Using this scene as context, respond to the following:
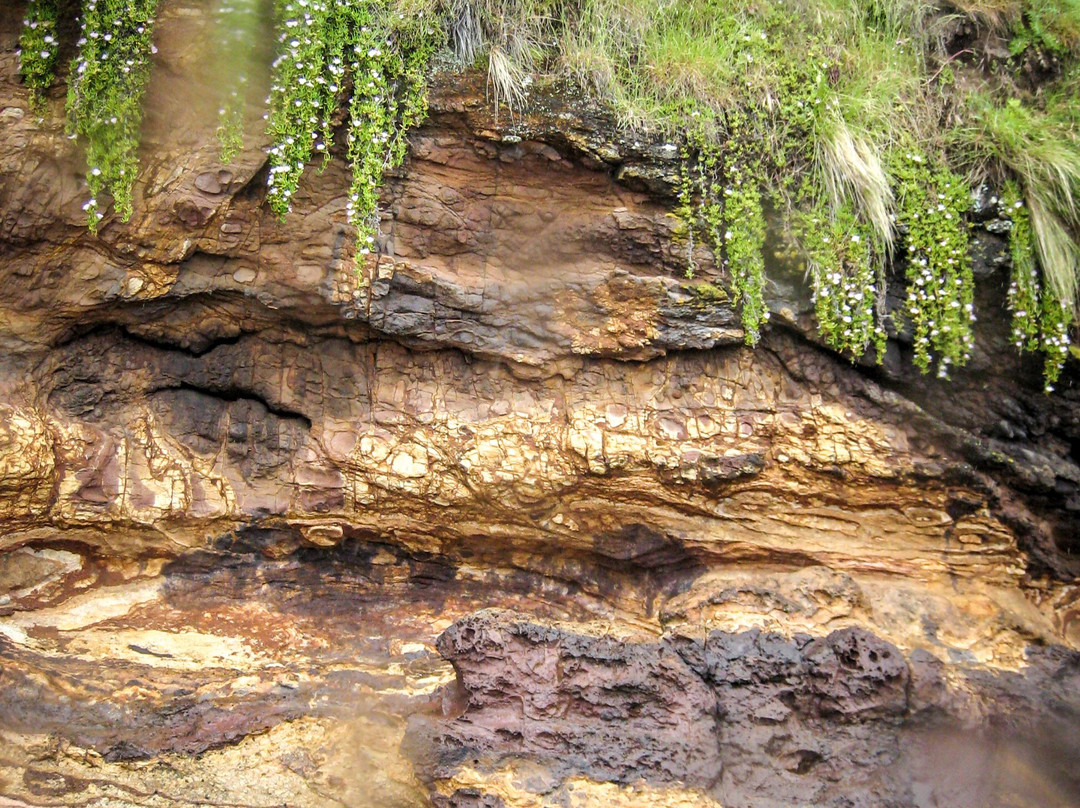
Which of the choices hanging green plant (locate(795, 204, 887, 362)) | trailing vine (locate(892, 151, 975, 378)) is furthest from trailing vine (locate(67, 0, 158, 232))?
trailing vine (locate(892, 151, 975, 378))

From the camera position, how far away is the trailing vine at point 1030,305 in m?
3.83

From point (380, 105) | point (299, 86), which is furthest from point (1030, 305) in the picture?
point (299, 86)

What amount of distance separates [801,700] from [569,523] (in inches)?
46.7

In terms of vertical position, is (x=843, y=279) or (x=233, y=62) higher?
(x=233, y=62)

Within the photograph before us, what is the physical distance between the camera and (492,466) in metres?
3.79

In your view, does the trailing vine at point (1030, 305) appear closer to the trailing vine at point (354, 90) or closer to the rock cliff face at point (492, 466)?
the rock cliff face at point (492, 466)

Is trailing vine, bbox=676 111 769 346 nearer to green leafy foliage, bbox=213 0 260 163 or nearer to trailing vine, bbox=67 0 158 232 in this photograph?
green leafy foliage, bbox=213 0 260 163

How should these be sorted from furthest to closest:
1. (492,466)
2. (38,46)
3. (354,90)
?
(492,466) → (354,90) → (38,46)

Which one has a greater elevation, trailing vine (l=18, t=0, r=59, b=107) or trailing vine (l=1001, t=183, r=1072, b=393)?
trailing vine (l=18, t=0, r=59, b=107)

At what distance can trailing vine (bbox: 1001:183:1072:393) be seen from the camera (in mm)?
3834

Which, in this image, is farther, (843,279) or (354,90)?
(843,279)

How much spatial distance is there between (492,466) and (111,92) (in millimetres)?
2122

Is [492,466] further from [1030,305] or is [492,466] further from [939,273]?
[1030,305]

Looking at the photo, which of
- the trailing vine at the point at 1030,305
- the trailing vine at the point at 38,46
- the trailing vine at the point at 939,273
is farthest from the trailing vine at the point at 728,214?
the trailing vine at the point at 38,46
